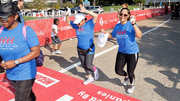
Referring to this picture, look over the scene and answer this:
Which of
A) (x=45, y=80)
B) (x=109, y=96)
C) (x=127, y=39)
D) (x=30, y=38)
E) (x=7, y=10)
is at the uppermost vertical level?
(x=7, y=10)

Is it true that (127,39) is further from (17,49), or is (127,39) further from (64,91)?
(17,49)

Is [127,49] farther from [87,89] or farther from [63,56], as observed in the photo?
[63,56]

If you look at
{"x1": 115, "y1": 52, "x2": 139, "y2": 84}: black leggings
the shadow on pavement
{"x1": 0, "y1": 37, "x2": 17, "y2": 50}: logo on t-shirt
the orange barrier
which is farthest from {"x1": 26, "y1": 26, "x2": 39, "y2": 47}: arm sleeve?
the orange barrier

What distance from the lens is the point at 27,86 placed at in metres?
2.36

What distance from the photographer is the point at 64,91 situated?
3.85 meters

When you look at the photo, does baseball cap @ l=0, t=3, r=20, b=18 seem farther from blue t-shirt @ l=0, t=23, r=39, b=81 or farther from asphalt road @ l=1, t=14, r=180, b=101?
asphalt road @ l=1, t=14, r=180, b=101

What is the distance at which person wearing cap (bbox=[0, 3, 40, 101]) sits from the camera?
7.06 ft

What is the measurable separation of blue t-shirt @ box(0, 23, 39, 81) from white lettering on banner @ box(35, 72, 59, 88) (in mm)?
1899

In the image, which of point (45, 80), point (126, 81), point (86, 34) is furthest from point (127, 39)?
point (45, 80)

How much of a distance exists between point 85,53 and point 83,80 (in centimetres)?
100

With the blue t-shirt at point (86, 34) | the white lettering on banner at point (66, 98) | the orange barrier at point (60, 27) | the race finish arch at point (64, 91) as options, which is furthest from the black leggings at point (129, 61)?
the orange barrier at point (60, 27)

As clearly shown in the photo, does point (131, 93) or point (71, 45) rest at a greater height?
point (71, 45)

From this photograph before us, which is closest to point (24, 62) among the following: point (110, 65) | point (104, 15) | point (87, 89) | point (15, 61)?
point (15, 61)

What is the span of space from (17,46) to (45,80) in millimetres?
2456
